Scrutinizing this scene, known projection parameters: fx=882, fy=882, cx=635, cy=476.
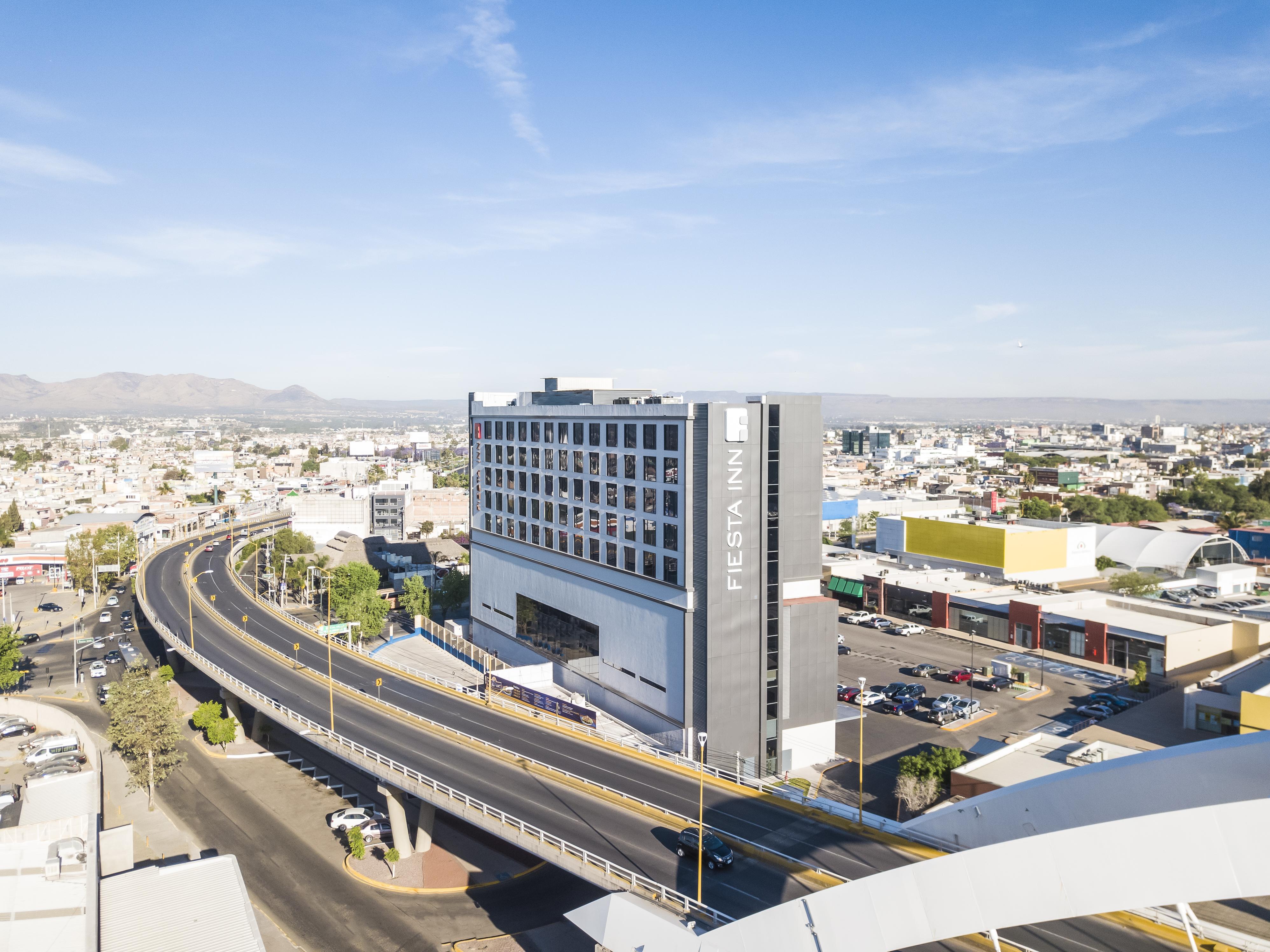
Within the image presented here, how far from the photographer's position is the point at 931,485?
601 ft

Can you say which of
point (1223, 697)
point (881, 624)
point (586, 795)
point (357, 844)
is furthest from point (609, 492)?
point (881, 624)

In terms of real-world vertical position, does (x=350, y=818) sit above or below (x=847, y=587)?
below

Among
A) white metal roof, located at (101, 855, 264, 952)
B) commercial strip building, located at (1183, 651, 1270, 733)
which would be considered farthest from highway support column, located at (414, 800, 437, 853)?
commercial strip building, located at (1183, 651, 1270, 733)

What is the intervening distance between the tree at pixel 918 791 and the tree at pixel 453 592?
50.3 meters

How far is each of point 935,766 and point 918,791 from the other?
146 centimetres

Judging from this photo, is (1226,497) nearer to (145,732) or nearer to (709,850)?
(709,850)

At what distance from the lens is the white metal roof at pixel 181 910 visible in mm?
29375

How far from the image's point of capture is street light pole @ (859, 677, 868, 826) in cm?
3234

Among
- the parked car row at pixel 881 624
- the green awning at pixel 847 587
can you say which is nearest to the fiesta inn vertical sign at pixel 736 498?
the parked car row at pixel 881 624

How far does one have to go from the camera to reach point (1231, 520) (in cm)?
13050

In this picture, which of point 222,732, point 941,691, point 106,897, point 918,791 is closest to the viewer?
point 106,897

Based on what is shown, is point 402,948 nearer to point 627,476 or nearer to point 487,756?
point 487,756

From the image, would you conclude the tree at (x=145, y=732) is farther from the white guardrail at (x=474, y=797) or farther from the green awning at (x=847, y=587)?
the green awning at (x=847, y=587)

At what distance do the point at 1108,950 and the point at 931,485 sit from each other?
553 feet
